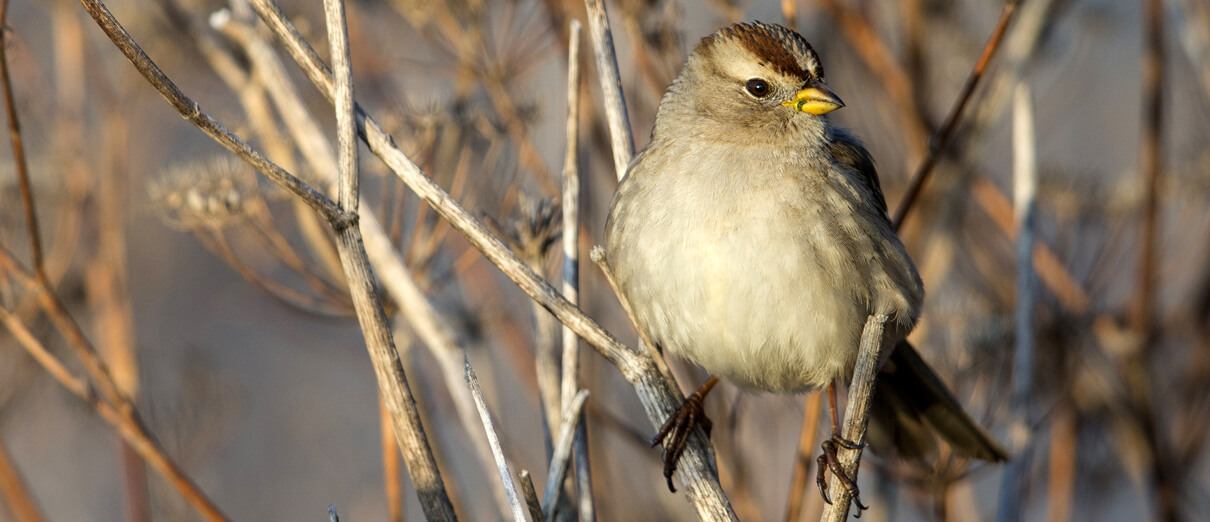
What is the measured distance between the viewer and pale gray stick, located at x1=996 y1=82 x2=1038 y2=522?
300cm

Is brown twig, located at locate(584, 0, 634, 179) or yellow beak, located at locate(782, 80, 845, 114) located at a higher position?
brown twig, located at locate(584, 0, 634, 179)

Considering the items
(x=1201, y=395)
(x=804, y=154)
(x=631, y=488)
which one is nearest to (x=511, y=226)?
(x=804, y=154)

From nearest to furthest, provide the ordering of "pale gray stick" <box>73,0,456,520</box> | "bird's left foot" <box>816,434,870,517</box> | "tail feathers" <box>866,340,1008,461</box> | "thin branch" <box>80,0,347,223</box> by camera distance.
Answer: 1. "thin branch" <box>80,0,347,223</box>
2. "pale gray stick" <box>73,0,456,520</box>
3. "bird's left foot" <box>816,434,870,517</box>
4. "tail feathers" <box>866,340,1008,461</box>

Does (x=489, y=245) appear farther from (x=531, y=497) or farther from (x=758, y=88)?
(x=758, y=88)

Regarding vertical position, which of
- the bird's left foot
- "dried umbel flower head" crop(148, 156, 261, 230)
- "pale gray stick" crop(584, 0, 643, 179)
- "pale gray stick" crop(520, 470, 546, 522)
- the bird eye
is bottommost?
the bird's left foot

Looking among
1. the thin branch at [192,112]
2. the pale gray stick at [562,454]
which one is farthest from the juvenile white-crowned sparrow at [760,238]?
the thin branch at [192,112]

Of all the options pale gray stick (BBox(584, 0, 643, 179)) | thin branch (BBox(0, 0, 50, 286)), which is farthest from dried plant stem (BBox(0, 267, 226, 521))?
pale gray stick (BBox(584, 0, 643, 179))

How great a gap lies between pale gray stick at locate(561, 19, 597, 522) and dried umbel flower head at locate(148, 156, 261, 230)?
0.91 metres

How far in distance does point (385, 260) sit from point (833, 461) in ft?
4.12

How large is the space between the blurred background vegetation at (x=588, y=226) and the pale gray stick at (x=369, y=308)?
66 centimetres

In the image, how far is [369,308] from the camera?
1.98 metres

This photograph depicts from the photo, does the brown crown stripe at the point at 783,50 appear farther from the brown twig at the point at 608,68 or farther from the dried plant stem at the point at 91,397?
the dried plant stem at the point at 91,397

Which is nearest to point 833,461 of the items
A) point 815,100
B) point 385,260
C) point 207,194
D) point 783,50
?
point 815,100

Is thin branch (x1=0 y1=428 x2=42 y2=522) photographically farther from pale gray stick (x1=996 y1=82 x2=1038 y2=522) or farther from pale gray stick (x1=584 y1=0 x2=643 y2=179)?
pale gray stick (x1=996 y1=82 x2=1038 y2=522)
